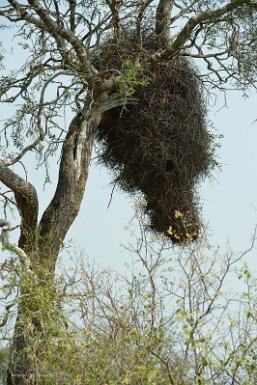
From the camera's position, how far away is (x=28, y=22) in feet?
18.6

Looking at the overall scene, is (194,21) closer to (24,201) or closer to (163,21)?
(163,21)

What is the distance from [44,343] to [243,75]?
3095 mm

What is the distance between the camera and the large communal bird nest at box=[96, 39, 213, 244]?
6.21 metres

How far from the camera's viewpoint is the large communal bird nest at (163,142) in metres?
6.21

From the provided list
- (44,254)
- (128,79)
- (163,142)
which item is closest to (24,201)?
(44,254)

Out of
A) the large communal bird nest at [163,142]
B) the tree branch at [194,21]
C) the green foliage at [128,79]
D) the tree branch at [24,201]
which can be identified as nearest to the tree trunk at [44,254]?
the tree branch at [24,201]

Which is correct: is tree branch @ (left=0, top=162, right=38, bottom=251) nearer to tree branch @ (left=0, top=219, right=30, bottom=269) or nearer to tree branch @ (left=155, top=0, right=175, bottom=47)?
tree branch @ (left=0, top=219, right=30, bottom=269)

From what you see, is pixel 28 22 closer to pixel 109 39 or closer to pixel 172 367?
pixel 109 39

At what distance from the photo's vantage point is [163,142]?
6188 millimetres

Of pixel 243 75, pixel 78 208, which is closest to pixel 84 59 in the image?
pixel 78 208

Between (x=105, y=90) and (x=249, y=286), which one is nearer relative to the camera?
(x=249, y=286)

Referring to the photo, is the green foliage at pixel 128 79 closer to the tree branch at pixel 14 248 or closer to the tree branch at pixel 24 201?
the tree branch at pixel 24 201

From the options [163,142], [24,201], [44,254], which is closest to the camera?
[44,254]

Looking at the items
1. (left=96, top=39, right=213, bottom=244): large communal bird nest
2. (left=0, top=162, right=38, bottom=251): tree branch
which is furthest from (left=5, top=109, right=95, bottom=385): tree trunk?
(left=96, top=39, right=213, bottom=244): large communal bird nest
